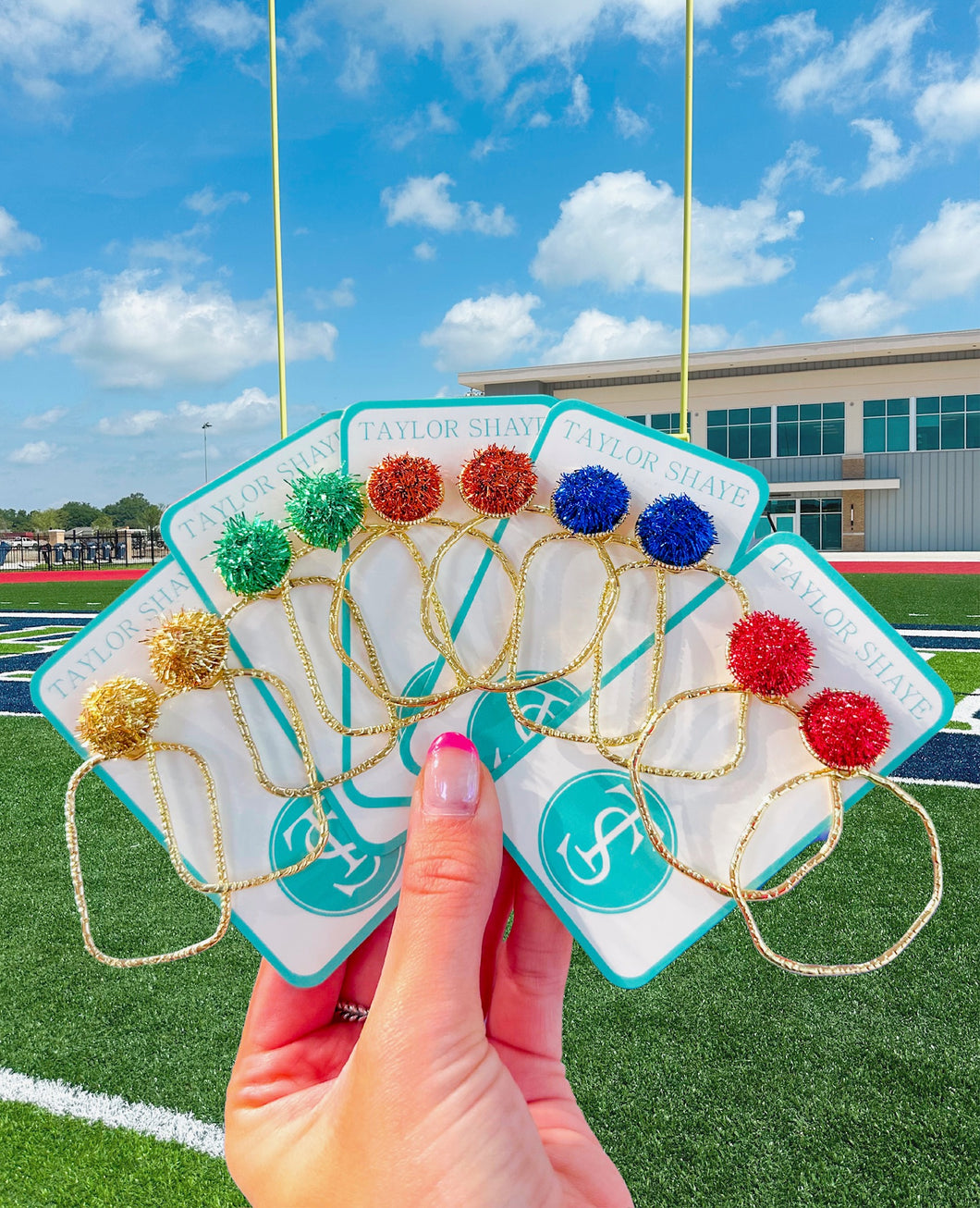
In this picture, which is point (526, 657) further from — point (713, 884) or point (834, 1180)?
point (834, 1180)

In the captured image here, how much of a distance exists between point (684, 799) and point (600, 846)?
0.10 meters

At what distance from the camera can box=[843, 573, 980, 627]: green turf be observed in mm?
8250

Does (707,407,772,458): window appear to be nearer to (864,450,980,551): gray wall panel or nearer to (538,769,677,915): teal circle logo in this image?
(864,450,980,551): gray wall panel

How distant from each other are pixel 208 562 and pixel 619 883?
559 mm

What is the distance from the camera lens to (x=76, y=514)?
5478cm

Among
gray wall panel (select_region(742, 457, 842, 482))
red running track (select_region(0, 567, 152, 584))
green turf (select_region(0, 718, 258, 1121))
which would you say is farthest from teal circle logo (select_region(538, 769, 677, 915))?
gray wall panel (select_region(742, 457, 842, 482))

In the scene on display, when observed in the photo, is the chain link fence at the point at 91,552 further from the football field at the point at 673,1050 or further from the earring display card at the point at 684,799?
the earring display card at the point at 684,799

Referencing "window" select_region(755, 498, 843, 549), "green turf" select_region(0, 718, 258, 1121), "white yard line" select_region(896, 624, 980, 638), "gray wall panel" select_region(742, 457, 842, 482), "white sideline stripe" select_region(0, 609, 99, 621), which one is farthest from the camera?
"window" select_region(755, 498, 843, 549)

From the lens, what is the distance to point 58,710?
0.83 meters

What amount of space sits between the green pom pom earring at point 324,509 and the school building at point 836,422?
19.0m

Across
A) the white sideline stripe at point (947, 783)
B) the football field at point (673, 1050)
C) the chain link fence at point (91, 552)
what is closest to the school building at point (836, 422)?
the chain link fence at point (91, 552)

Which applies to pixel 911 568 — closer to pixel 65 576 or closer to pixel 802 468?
pixel 802 468

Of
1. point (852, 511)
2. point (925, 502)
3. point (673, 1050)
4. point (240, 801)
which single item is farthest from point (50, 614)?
point (925, 502)

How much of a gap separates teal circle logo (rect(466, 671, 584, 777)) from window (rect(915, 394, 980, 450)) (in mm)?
21623
